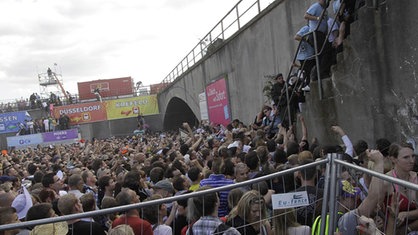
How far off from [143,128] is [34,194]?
3589 cm

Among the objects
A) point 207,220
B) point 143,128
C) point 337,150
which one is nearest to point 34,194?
point 207,220

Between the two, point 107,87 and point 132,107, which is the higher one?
point 107,87

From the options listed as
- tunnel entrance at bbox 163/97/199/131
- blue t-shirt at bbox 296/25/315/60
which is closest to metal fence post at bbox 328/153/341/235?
blue t-shirt at bbox 296/25/315/60

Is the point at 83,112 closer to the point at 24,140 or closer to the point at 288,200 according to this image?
the point at 24,140

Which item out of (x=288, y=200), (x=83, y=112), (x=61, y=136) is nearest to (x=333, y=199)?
(x=288, y=200)

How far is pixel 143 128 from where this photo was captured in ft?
139

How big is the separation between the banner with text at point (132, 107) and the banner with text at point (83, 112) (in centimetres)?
81

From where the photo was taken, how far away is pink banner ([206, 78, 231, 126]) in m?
18.8

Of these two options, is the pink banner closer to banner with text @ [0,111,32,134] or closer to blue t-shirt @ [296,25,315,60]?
blue t-shirt @ [296,25,315,60]

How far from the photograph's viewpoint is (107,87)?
172 feet

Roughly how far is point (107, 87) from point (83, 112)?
903 cm

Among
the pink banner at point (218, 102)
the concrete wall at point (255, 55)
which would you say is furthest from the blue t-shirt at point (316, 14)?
the pink banner at point (218, 102)

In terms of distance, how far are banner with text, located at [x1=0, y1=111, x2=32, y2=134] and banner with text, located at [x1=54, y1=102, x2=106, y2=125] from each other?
3675 mm

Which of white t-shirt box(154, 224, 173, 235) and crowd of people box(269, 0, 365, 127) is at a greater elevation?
crowd of people box(269, 0, 365, 127)
